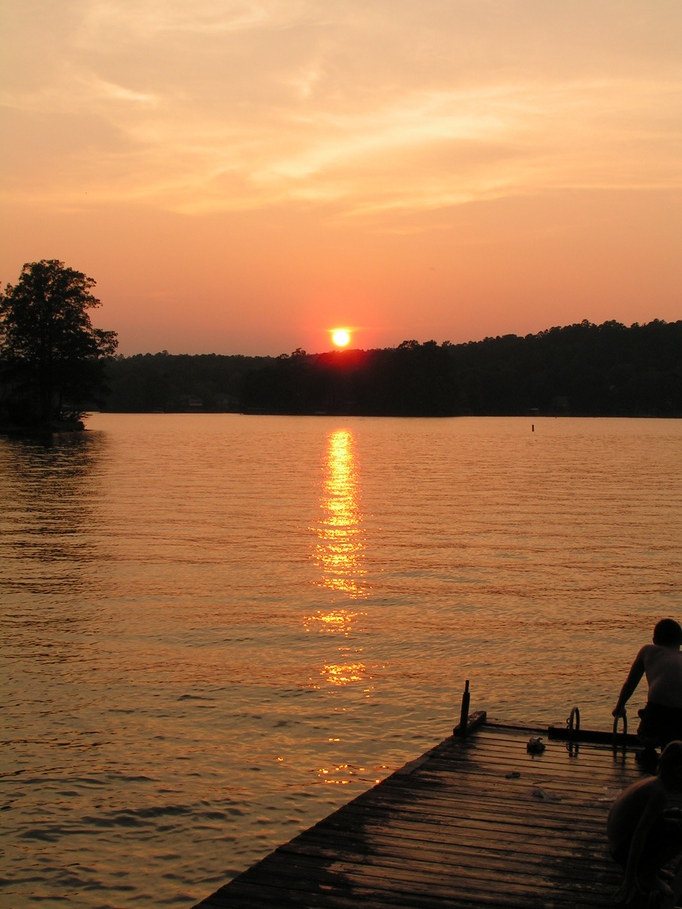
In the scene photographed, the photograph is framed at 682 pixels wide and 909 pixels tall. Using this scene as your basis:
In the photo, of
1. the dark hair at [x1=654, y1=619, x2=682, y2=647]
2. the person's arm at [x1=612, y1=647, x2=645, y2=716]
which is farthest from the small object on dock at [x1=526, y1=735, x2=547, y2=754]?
the dark hair at [x1=654, y1=619, x2=682, y2=647]

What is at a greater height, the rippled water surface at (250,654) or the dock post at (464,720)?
the dock post at (464,720)

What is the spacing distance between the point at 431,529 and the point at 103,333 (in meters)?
89.0

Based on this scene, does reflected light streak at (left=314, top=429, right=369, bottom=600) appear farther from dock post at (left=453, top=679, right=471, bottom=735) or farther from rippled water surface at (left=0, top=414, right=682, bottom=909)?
dock post at (left=453, top=679, right=471, bottom=735)

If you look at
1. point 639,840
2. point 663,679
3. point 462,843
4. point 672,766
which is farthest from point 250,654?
point 672,766

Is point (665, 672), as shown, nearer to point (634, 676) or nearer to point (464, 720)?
point (634, 676)

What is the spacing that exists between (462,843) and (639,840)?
1907mm

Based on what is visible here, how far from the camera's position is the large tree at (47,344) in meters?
115

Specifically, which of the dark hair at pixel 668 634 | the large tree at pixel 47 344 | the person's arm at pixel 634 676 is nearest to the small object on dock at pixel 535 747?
the person's arm at pixel 634 676

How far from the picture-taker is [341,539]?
118 feet

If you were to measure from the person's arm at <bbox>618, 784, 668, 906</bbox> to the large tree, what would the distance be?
112 metres

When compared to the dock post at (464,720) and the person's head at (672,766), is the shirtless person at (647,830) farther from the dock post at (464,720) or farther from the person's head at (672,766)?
the dock post at (464,720)

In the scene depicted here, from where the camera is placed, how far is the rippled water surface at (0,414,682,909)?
10586mm

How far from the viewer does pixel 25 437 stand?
114 m

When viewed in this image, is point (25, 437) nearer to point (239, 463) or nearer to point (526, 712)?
point (239, 463)
